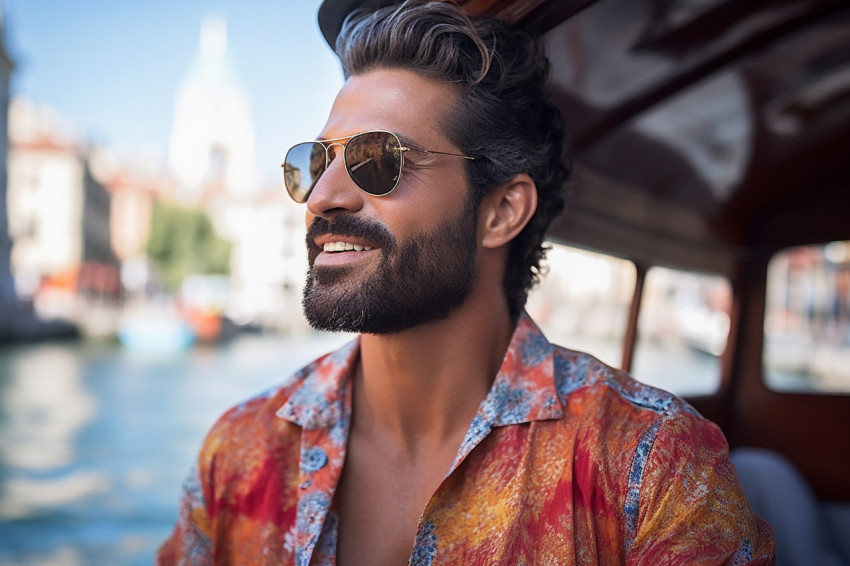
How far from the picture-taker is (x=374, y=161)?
1.90 m

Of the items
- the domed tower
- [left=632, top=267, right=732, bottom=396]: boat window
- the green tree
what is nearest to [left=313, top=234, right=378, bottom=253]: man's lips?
[left=632, top=267, right=732, bottom=396]: boat window

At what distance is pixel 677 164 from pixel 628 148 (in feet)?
1.24

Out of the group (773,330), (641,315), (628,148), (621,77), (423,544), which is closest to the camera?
(423,544)

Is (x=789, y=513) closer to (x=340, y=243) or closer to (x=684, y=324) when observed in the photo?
(x=684, y=324)

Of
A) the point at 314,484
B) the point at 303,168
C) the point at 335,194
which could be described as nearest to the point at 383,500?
the point at 314,484

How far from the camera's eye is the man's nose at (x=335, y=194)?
1914 millimetres

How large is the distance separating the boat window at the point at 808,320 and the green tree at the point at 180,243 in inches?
2558

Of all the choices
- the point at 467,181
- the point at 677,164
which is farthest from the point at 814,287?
the point at 467,181

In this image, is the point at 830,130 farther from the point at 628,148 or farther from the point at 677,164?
the point at 628,148

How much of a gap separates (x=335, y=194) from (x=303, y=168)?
0.17 m

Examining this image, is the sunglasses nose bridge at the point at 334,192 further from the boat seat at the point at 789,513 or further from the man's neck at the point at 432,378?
the boat seat at the point at 789,513

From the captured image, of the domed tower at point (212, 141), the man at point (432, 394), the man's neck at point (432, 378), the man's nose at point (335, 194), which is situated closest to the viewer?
the man at point (432, 394)

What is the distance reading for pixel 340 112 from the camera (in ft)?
6.72

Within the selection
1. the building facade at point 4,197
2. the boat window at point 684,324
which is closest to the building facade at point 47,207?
the building facade at point 4,197
